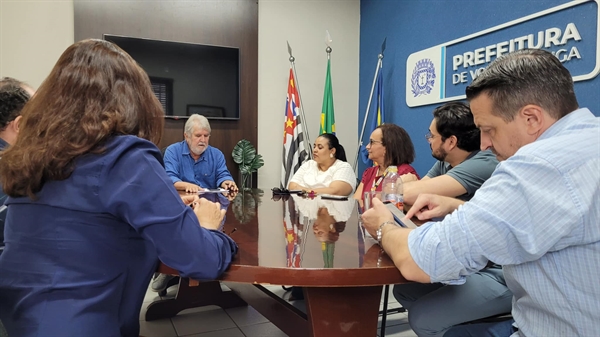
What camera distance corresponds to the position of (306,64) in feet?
16.5

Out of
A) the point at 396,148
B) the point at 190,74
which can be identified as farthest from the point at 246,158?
the point at 396,148

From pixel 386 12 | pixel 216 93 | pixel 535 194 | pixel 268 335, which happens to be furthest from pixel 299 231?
pixel 386 12

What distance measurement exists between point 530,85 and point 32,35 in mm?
4513

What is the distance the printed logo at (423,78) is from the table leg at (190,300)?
282cm

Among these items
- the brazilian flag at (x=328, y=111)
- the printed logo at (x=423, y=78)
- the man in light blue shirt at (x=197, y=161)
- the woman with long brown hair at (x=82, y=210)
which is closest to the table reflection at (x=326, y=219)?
the woman with long brown hair at (x=82, y=210)

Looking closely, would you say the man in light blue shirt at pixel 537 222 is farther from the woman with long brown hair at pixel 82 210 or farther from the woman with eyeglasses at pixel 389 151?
the woman with eyeglasses at pixel 389 151

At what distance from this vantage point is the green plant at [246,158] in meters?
4.57

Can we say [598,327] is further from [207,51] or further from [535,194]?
[207,51]

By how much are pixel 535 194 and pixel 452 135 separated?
1.11 metres

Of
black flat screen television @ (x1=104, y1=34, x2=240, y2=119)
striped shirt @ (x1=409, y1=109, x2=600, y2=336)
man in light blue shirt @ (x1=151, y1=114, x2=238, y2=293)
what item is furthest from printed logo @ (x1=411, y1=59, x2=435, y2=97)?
striped shirt @ (x1=409, y1=109, x2=600, y2=336)

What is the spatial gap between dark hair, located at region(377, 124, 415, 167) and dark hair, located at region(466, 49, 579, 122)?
1.84m

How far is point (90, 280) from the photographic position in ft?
2.79

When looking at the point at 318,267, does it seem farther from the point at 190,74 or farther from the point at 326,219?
the point at 190,74

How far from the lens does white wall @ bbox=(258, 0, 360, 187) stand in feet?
15.9
